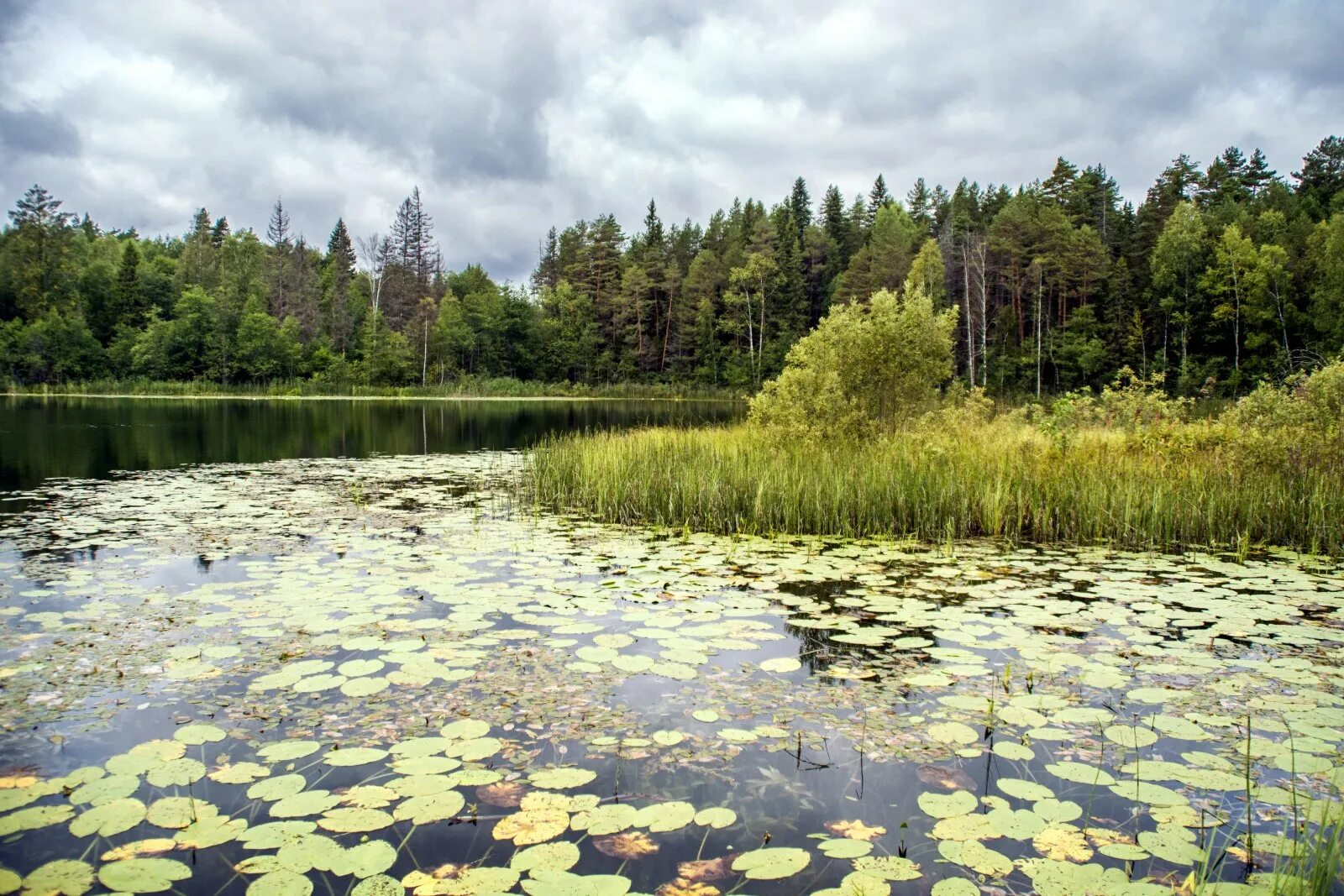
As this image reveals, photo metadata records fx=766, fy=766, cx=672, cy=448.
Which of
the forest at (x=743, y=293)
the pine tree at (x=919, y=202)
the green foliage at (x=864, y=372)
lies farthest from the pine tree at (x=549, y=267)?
the green foliage at (x=864, y=372)

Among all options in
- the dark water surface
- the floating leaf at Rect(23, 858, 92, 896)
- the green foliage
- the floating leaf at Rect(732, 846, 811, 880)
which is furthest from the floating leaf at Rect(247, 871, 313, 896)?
the dark water surface

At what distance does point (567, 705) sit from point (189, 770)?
1.68 m

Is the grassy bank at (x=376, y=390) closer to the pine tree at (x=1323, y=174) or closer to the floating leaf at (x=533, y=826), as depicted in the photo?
the pine tree at (x=1323, y=174)

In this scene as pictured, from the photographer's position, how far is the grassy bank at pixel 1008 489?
845 centimetres

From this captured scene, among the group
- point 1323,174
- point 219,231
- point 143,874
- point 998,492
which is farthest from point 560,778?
point 219,231

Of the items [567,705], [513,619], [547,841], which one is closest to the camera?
[547,841]

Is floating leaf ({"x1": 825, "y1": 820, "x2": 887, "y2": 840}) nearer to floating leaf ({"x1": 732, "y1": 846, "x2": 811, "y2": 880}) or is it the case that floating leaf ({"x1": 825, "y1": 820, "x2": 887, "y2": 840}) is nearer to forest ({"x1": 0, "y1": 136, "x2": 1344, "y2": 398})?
floating leaf ({"x1": 732, "y1": 846, "x2": 811, "y2": 880})

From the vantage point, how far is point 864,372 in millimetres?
13383

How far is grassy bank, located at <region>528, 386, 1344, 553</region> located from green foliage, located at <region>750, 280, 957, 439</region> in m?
1.11

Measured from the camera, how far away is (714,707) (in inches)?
158

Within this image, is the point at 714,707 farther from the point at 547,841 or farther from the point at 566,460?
the point at 566,460

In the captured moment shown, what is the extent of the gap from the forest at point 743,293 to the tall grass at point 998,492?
3672 centimetres

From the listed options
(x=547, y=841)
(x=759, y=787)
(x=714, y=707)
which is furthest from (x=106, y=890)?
(x=714, y=707)

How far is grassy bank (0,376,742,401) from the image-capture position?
5138 cm
